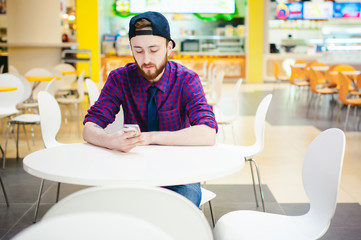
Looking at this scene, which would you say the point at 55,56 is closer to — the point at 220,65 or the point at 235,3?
the point at 220,65

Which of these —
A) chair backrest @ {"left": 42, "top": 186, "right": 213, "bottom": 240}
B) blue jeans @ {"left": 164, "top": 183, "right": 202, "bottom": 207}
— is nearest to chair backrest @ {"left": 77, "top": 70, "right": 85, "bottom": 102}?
blue jeans @ {"left": 164, "top": 183, "right": 202, "bottom": 207}

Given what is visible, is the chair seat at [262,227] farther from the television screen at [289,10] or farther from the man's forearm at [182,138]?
the television screen at [289,10]

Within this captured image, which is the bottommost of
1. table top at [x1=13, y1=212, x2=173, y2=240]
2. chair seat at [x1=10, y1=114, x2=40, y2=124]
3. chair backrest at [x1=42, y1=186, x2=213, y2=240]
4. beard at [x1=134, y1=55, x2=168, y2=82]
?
chair seat at [x1=10, y1=114, x2=40, y2=124]

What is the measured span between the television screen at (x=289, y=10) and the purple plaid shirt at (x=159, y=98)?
45.1ft

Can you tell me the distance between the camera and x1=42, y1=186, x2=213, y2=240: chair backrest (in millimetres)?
934

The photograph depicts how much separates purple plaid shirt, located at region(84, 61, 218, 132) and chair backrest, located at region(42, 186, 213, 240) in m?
1.29

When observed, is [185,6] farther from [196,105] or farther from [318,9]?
[196,105]

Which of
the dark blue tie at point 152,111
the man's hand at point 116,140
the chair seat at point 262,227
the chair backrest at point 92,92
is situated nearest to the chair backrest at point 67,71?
the chair backrest at point 92,92

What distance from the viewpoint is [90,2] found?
14320mm

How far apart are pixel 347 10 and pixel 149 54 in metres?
14.6

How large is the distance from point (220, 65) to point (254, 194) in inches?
460

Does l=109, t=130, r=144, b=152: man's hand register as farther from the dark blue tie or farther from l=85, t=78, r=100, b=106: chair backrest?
l=85, t=78, r=100, b=106: chair backrest

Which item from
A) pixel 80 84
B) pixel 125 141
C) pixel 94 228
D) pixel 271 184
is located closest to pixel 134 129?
pixel 125 141

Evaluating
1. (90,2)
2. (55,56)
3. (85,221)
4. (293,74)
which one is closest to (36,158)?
(85,221)
